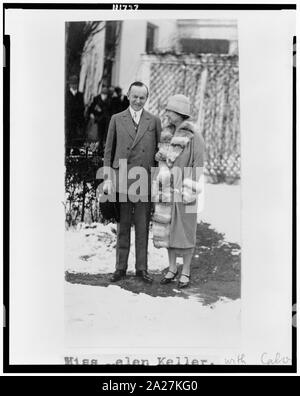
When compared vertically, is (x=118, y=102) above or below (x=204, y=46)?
below

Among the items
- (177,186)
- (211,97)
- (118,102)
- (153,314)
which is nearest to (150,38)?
(118,102)

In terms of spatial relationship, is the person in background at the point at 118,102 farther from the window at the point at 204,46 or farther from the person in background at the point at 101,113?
the window at the point at 204,46

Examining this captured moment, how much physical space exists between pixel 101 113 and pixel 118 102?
0.49 feet

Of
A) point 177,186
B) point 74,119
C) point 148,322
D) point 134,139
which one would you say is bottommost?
point 148,322

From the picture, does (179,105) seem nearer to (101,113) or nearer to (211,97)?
(211,97)

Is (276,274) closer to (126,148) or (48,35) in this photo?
(126,148)

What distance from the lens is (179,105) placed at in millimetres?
5758

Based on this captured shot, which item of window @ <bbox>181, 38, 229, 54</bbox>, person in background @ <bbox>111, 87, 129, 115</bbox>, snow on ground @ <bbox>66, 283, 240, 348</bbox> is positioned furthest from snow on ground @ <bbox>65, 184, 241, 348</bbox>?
window @ <bbox>181, 38, 229, 54</bbox>

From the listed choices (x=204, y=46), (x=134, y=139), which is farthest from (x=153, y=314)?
(x=204, y=46)

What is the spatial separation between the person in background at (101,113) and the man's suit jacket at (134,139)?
0.13 ft

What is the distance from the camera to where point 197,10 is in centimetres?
572

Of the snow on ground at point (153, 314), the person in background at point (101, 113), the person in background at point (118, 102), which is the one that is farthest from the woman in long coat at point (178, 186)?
the person in background at point (101, 113)
